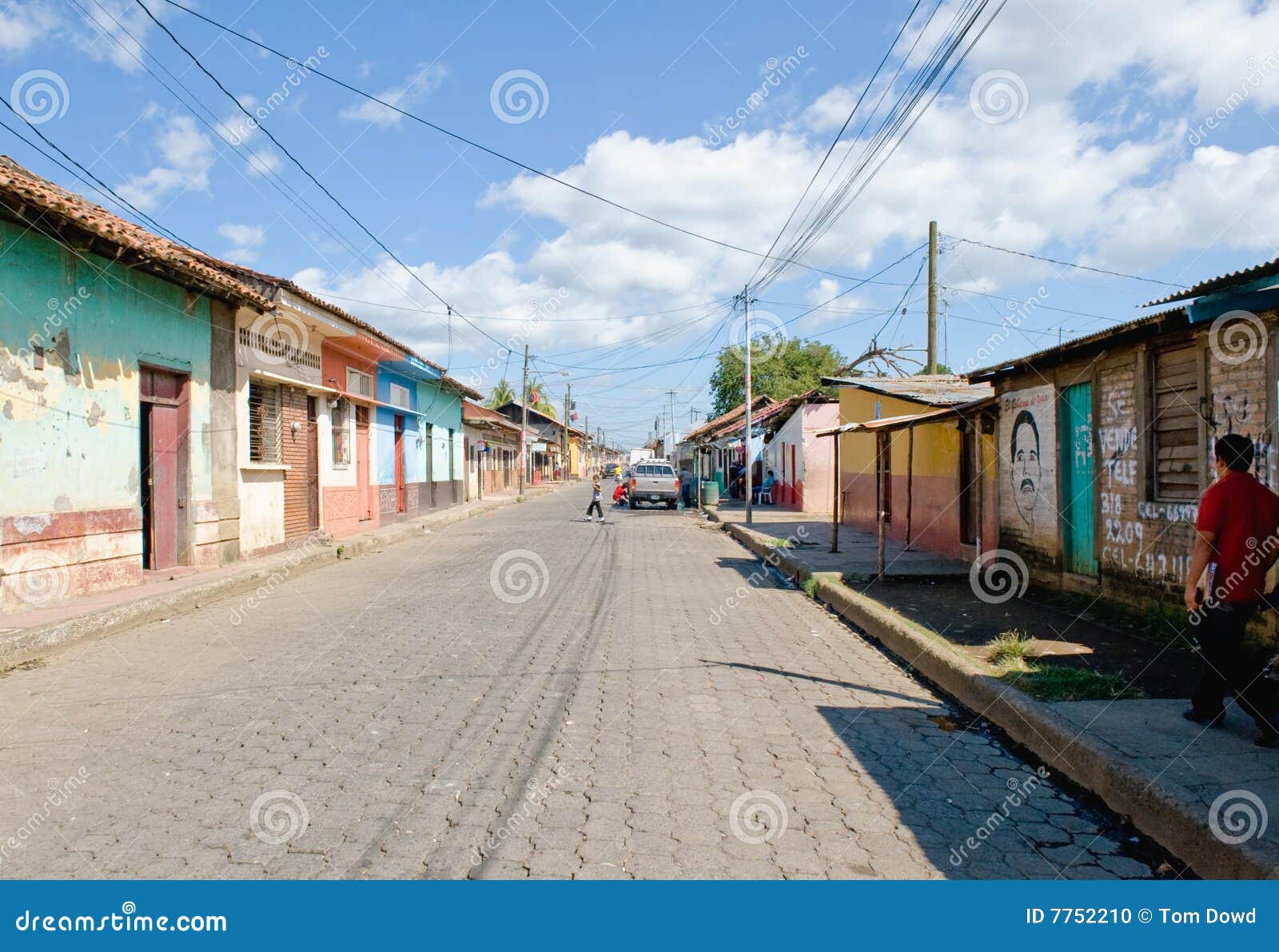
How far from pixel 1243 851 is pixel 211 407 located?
42.7ft

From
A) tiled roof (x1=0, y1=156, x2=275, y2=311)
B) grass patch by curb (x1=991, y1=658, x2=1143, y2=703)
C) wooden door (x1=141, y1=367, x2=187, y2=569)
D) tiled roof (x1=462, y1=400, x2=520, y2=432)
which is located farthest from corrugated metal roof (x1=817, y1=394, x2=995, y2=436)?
tiled roof (x1=462, y1=400, x2=520, y2=432)

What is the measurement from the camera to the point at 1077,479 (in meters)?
9.31

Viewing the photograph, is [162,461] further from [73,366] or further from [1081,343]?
[1081,343]

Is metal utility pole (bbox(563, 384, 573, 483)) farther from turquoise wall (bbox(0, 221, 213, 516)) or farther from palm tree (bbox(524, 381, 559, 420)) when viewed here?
turquoise wall (bbox(0, 221, 213, 516))

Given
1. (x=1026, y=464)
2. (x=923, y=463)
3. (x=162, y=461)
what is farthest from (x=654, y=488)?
(x=1026, y=464)

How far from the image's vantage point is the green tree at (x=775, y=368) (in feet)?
177

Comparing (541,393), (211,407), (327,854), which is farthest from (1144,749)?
(541,393)

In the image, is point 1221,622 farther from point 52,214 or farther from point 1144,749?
point 52,214

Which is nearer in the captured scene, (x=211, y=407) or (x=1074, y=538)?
(x=1074, y=538)

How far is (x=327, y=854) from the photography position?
134 inches

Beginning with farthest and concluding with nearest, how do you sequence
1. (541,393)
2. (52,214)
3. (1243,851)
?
1. (541,393)
2. (52,214)
3. (1243,851)

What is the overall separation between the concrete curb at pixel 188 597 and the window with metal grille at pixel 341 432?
178cm

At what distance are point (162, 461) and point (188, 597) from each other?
2544 mm

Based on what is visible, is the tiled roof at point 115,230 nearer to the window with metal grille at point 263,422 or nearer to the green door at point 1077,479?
the window with metal grille at point 263,422
